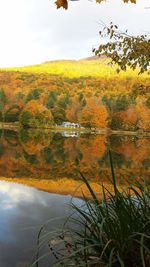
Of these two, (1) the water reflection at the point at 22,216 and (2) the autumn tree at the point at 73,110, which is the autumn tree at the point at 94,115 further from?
(1) the water reflection at the point at 22,216

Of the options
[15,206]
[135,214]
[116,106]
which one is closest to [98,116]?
[116,106]

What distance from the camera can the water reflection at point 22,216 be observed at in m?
11.3

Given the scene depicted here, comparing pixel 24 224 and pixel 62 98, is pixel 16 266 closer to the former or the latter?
pixel 24 224

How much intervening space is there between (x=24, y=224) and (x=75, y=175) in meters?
18.7

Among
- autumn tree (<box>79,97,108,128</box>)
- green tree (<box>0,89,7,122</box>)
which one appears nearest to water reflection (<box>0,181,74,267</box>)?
green tree (<box>0,89,7,122</box>)

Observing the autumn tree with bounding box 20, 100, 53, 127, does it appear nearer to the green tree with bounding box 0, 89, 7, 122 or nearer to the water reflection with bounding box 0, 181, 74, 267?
the green tree with bounding box 0, 89, 7, 122

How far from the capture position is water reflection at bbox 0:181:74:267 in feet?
37.1

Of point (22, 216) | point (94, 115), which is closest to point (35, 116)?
point (94, 115)

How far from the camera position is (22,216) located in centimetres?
1644

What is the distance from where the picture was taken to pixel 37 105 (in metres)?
138

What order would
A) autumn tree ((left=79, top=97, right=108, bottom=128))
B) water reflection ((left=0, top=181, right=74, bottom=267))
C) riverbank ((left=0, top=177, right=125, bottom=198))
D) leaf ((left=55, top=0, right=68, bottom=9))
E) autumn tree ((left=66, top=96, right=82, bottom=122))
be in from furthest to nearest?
autumn tree ((left=66, top=96, right=82, bottom=122)), autumn tree ((left=79, top=97, right=108, bottom=128)), riverbank ((left=0, top=177, right=125, bottom=198)), water reflection ((left=0, top=181, right=74, bottom=267)), leaf ((left=55, top=0, right=68, bottom=9))

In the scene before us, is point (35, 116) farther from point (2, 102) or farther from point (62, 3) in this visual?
point (62, 3)

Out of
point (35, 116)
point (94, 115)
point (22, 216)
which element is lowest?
point (94, 115)

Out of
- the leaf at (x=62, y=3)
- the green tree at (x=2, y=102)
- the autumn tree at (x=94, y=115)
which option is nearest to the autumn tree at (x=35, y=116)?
the green tree at (x=2, y=102)
